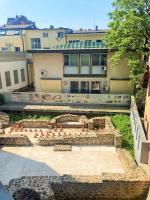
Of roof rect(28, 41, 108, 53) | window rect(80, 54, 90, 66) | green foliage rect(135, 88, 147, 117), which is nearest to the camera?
green foliage rect(135, 88, 147, 117)

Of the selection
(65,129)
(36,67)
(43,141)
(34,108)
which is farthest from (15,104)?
(43,141)

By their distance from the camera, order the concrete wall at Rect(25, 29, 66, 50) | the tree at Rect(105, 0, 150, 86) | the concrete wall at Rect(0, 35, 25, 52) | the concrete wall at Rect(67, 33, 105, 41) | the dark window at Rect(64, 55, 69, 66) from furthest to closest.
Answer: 1. the concrete wall at Rect(25, 29, 66, 50)
2. the concrete wall at Rect(0, 35, 25, 52)
3. the concrete wall at Rect(67, 33, 105, 41)
4. the dark window at Rect(64, 55, 69, 66)
5. the tree at Rect(105, 0, 150, 86)

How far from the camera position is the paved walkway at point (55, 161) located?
1066cm

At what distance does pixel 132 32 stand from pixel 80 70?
6195mm

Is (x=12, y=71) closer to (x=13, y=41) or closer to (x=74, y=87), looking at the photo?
(x=74, y=87)

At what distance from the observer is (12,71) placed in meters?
22.8

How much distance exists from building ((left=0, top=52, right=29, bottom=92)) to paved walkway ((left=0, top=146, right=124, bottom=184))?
33.4 ft

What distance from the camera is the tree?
1608 centimetres

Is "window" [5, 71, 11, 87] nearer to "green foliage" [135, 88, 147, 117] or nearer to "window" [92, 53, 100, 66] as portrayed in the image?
"window" [92, 53, 100, 66]

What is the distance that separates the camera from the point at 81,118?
55.7 ft

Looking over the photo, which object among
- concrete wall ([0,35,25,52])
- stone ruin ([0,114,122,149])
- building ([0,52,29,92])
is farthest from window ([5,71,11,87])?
concrete wall ([0,35,25,52])

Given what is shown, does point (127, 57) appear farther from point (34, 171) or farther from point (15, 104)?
point (34, 171)

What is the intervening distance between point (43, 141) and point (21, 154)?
1611 mm

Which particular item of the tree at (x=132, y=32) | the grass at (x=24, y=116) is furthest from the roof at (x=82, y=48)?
the grass at (x=24, y=116)
